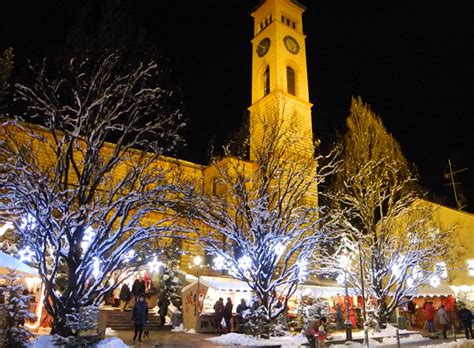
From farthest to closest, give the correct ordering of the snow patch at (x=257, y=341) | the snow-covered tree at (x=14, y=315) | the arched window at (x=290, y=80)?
the arched window at (x=290, y=80) < the snow patch at (x=257, y=341) < the snow-covered tree at (x=14, y=315)

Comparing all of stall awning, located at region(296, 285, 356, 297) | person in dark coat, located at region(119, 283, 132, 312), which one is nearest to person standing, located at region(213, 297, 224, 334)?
person in dark coat, located at region(119, 283, 132, 312)

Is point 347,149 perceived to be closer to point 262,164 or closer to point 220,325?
point 262,164

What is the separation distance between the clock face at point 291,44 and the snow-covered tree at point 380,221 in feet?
61.6

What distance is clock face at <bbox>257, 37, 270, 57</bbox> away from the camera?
42812 millimetres

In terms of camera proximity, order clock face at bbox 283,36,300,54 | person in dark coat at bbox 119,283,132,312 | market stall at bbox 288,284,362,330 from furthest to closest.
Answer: clock face at bbox 283,36,300,54
person in dark coat at bbox 119,283,132,312
market stall at bbox 288,284,362,330

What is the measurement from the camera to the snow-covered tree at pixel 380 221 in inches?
862

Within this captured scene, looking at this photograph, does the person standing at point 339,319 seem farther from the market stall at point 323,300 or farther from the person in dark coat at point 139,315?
the person in dark coat at point 139,315

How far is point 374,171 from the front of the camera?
24719 mm

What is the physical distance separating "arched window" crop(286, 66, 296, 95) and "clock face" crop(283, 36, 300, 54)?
73.4 inches

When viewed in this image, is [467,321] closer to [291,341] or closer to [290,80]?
[291,341]

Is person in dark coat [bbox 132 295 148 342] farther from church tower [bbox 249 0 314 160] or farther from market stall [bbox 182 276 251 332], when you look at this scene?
church tower [bbox 249 0 314 160]

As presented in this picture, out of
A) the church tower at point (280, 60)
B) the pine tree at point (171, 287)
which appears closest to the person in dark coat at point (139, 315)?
the pine tree at point (171, 287)

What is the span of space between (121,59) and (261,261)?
9.73 metres

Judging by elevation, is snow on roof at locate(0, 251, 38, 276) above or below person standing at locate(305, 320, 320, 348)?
above
